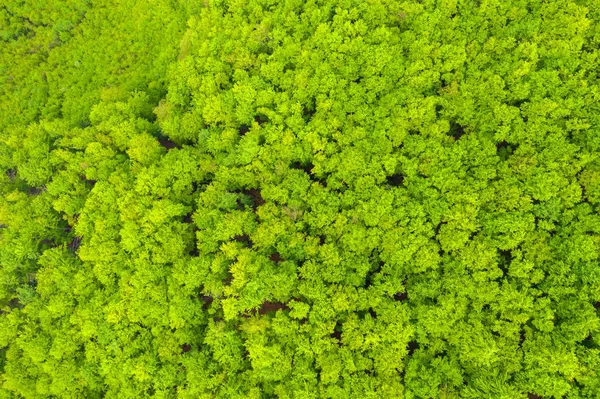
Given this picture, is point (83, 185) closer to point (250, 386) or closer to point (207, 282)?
point (207, 282)

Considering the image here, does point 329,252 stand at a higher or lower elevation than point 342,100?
lower

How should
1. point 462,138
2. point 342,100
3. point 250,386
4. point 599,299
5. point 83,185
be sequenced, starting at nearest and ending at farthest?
point 599,299
point 250,386
point 462,138
point 342,100
point 83,185

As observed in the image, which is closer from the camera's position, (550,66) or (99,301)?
(550,66)

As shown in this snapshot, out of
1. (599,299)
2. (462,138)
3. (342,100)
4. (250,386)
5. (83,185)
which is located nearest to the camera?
(599,299)

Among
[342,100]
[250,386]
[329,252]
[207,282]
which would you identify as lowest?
[250,386]

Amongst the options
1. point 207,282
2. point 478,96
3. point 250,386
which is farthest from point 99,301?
point 478,96

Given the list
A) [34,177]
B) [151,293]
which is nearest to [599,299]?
[151,293]
